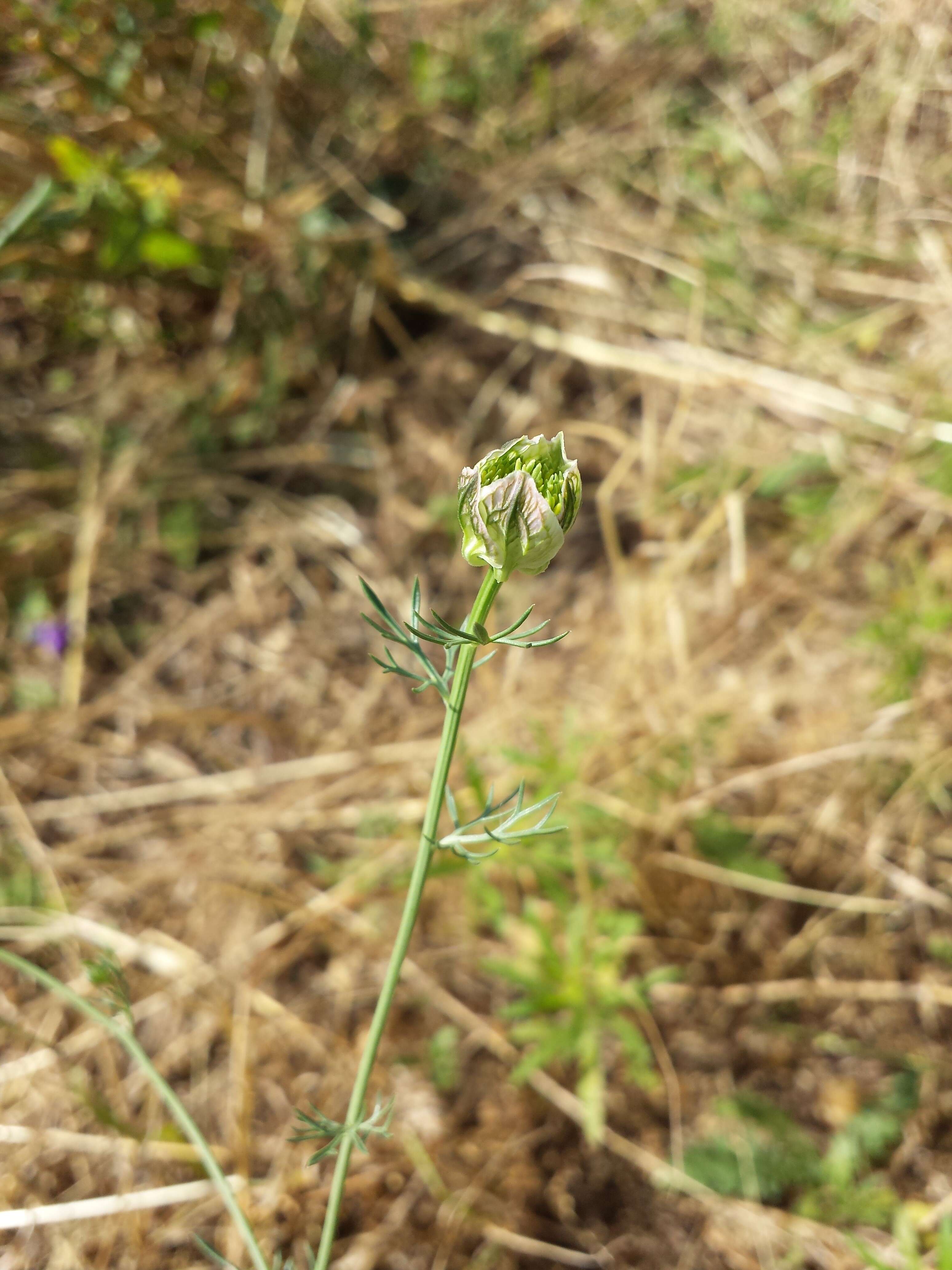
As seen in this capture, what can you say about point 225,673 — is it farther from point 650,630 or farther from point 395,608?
point 650,630

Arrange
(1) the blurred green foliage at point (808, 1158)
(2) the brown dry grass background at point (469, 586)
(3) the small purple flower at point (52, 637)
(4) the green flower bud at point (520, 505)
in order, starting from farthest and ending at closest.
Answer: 1. (3) the small purple flower at point (52, 637)
2. (2) the brown dry grass background at point (469, 586)
3. (1) the blurred green foliage at point (808, 1158)
4. (4) the green flower bud at point (520, 505)

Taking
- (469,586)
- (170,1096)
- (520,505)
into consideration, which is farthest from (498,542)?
(469,586)

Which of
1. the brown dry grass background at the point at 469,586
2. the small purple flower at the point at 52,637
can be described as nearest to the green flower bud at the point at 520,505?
the brown dry grass background at the point at 469,586

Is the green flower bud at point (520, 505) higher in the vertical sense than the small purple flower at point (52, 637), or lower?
higher

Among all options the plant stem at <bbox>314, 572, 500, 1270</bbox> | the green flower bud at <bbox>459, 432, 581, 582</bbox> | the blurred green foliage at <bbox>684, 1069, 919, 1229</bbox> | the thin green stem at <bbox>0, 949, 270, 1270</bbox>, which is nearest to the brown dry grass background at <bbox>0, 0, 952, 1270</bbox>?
the blurred green foliage at <bbox>684, 1069, 919, 1229</bbox>

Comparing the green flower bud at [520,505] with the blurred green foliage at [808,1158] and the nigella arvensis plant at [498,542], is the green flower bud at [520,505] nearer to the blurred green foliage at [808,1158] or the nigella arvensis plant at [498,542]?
the nigella arvensis plant at [498,542]

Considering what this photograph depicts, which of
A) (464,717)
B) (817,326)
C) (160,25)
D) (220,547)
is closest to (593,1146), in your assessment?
(464,717)
